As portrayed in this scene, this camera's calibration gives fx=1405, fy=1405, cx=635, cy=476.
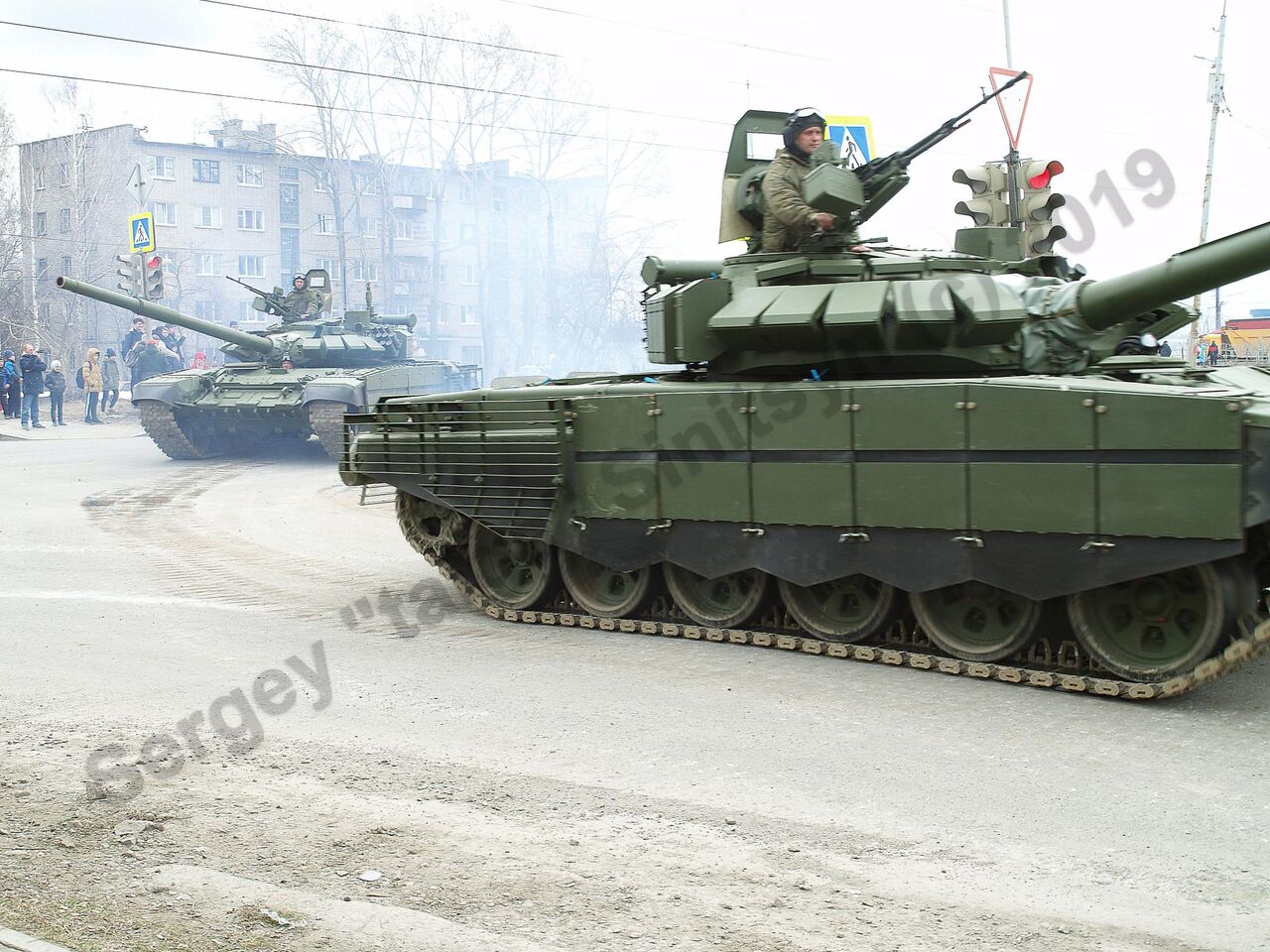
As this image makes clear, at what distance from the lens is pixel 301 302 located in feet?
83.8

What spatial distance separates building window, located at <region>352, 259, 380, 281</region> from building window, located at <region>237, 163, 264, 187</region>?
23.1 ft

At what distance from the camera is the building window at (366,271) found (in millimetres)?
52625

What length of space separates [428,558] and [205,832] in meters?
4.99

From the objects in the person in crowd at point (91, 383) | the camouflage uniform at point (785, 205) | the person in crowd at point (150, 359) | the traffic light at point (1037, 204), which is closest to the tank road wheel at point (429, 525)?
the camouflage uniform at point (785, 205)

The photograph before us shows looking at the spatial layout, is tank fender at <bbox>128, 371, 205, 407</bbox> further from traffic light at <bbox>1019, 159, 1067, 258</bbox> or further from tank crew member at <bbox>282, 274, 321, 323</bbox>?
traffic light at <bbox>1019, 159, 1067, 258</bbox>

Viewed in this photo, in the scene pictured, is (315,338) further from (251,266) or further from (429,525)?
(251,266)

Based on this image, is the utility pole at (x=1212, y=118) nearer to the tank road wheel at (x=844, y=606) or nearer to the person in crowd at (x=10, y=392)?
the tank road wheel at (x=844, y=606)

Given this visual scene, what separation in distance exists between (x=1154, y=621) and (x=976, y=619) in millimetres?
1022

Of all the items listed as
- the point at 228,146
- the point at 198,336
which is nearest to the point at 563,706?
the point at 198,336

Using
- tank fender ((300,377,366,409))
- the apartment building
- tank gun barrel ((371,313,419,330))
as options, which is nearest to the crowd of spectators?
tank gun barrel ((371,313,419,330))

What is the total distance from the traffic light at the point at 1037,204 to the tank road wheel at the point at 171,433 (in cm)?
1435

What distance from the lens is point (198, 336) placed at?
52938 mm

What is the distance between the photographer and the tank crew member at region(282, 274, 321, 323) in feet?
83.4

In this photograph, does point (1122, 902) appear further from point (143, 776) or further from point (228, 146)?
point (228, 146)
